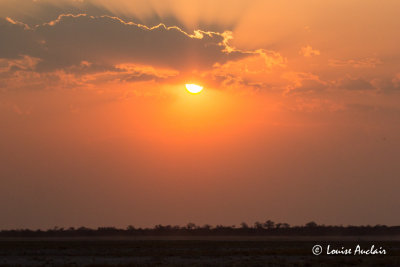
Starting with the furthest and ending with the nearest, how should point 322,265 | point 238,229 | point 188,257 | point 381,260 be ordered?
point 238,229 → point 188,257 → point 381,260 → point 322,265

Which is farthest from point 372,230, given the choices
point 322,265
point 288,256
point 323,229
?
point 322,265

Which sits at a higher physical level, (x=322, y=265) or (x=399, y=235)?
(x=399, y=235)

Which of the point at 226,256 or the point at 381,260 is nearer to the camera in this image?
the point at 381,260

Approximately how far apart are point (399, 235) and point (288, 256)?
347 feet

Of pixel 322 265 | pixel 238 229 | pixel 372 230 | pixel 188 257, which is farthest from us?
pixel 238 229

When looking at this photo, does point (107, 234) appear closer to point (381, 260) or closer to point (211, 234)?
point (211, 234)

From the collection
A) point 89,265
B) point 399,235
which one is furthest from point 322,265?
point 399,235

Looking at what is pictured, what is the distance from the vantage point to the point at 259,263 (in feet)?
180

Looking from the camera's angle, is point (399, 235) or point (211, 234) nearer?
point (399, 235)

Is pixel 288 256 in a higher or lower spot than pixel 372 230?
lower

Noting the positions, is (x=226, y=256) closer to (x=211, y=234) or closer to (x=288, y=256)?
(x=288, y=256)

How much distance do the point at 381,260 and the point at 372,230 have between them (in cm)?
12613

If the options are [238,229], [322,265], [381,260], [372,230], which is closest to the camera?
[322,265]

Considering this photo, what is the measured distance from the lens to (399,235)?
16212 cm
